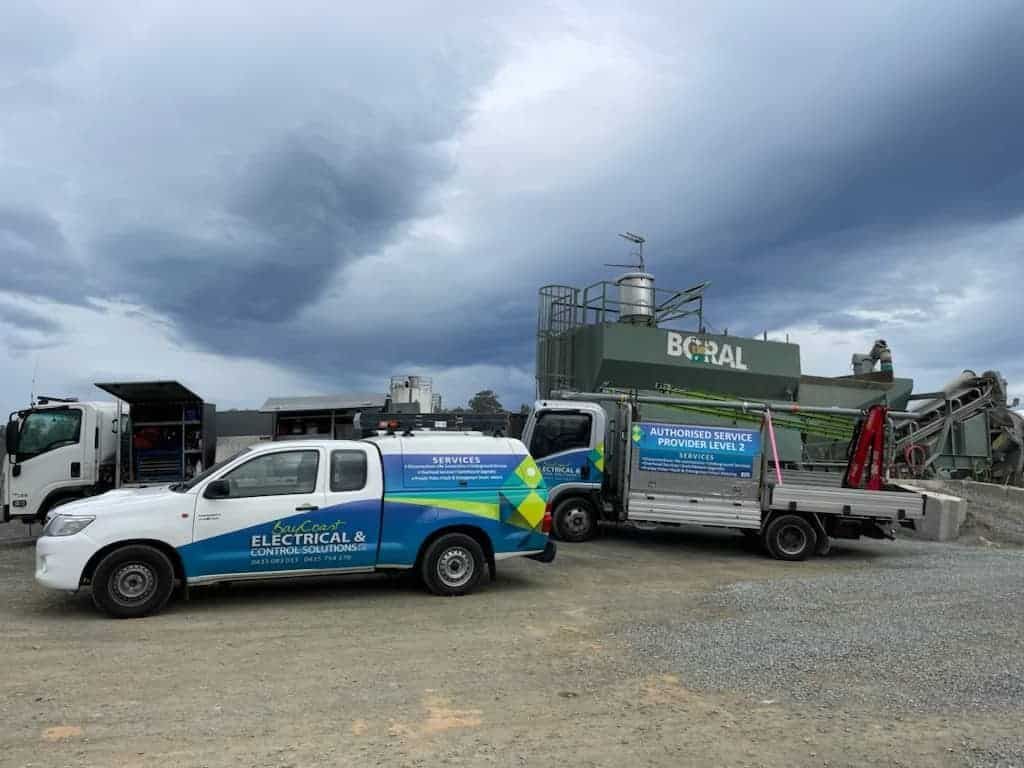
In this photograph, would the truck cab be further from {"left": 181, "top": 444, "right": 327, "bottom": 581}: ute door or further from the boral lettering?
the boral lettering

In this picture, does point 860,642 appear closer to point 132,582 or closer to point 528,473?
point 528,473

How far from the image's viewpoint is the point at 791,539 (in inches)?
506

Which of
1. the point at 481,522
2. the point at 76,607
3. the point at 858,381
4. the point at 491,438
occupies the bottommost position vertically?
the point at 76,607

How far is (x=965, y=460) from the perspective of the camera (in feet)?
73.6

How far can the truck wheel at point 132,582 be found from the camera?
7.66 meters

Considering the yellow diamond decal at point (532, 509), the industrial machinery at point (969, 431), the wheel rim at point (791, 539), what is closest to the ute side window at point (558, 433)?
the wheel rim at point (791, 539)

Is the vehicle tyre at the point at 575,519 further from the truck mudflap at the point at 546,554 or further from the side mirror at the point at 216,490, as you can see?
the side mirror at the point at 216,490

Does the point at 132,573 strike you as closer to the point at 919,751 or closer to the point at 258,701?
the point at 258,701

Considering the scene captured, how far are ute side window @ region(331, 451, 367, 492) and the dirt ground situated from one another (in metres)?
1.30

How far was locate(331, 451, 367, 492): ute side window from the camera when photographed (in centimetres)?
856

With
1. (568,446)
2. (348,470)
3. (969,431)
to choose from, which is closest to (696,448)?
(568,446)

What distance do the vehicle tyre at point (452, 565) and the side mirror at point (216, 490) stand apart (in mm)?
2256

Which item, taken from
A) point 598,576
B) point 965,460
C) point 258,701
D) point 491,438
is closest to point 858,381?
point 965,460

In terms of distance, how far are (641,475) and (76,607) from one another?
8.33m
